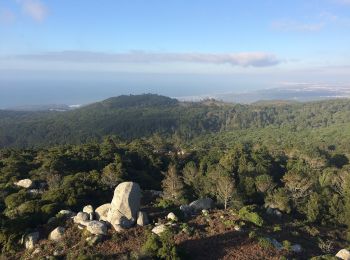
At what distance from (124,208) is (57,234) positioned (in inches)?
195

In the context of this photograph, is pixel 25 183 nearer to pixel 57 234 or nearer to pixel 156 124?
pixel 57 234

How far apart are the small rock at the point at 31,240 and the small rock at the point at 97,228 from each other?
3.68 meters

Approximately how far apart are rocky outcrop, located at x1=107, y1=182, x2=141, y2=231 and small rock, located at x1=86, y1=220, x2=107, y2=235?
774mm

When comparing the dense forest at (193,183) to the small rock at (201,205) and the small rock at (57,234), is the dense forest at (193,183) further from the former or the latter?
the small rock at (57,234)

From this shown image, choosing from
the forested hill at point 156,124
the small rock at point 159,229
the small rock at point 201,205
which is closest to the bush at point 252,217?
the small rock at point 201,205

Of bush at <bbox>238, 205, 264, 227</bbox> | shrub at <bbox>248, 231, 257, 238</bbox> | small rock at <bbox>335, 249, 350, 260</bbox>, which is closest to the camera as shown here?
small rock at <bbox>335, 249, 350, 260</bbox>

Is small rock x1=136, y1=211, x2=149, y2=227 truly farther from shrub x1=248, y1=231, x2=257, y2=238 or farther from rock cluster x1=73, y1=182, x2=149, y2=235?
shrub x1=248, y1=231, x2=257, y2=238

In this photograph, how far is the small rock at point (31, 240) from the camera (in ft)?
81.8

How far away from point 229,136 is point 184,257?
375ft

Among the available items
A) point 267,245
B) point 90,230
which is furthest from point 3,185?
point 267,245

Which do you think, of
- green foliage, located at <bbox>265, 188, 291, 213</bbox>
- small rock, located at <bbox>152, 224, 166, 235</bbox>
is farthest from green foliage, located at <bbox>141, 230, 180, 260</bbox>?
green foliage, located at <bbox>265, 188, 291, 213</bbox>

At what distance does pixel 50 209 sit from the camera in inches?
1144

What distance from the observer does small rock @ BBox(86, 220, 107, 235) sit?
25.0m

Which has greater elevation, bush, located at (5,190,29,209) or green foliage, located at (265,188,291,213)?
bush, located at (5,190,29,209)
